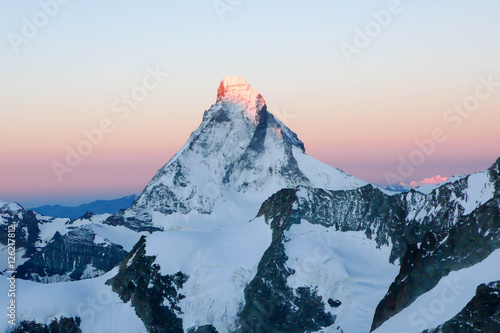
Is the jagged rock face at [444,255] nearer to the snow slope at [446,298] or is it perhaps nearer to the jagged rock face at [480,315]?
the snow slope at [446,298]

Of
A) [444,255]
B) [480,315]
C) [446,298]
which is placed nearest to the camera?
[480,315]

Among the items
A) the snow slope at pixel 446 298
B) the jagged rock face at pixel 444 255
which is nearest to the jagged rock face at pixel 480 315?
the snow slope at pixel 446 298

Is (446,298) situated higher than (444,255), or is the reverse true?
(444,255)

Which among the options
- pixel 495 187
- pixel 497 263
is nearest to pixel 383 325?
pixel 497 263

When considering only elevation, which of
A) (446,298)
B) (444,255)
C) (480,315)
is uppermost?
(444,255)

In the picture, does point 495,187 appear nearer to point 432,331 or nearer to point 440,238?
point 440,238

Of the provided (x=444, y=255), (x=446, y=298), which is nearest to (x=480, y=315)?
(x=446, y=298)

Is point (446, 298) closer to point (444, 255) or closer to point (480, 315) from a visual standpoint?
point (480, 315)

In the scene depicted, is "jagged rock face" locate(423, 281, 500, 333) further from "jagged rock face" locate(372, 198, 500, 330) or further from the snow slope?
"jagged rock face" locate(372, 198, 500, 330)
